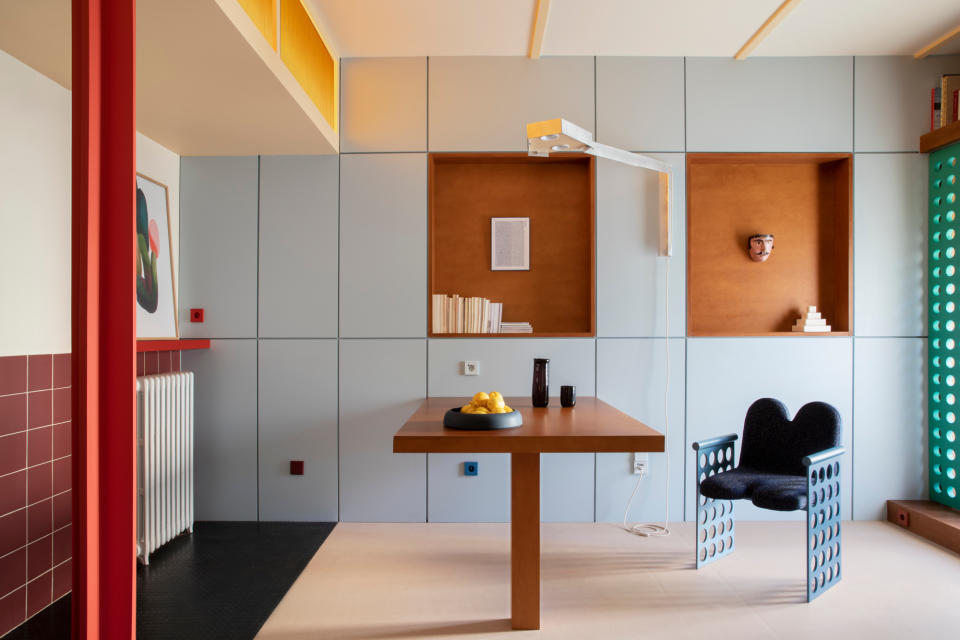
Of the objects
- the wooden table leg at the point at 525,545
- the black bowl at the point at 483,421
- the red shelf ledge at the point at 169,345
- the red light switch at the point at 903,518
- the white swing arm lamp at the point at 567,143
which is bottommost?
the red light switch at the point at 903,518

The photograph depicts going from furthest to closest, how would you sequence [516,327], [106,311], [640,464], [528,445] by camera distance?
[516,327] < [640,464] < [528,445] < [106,311]

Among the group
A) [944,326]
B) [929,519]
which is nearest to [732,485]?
[929,519]

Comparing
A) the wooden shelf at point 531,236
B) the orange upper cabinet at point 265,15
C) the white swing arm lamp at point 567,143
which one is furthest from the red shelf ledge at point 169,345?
the white swing arm lamp at point 567,143

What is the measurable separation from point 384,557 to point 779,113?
3.89m

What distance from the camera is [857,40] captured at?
13.2 feet

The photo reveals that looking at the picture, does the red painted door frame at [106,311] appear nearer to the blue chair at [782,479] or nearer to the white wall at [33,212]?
the white wall at [33,212]

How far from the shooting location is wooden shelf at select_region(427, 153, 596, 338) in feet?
14.9

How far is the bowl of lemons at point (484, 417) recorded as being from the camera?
2.64m

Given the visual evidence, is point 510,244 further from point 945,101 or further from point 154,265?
point 945,101

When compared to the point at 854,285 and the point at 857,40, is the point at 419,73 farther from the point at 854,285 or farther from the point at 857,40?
the point at 854,285

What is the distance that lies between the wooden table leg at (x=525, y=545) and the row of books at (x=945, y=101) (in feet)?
12.2

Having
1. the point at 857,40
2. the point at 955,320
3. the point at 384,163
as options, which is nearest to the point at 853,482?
the point at 955,320

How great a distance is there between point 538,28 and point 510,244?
4.76 ft

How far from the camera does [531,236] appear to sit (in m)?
4.57
